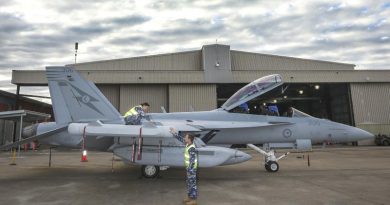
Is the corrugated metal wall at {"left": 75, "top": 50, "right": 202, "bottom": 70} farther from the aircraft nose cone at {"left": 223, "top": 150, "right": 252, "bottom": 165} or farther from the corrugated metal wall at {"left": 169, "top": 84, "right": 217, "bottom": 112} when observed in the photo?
the aircraft nose cone at {"left": 223, "top": 150, "right": 252, "bottom": 165}

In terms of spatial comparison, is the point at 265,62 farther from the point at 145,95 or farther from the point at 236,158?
the point at 236,158

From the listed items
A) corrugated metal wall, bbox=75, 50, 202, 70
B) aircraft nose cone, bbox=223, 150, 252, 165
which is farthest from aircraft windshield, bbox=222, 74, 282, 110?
corrugated metal wall, bbox=75, 50, 202, 70

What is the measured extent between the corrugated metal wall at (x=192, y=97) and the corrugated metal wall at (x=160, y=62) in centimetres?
352

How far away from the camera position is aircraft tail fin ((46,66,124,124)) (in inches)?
389

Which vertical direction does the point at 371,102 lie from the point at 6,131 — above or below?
above

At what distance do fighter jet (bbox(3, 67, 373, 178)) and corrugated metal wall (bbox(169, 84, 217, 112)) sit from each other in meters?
17.0

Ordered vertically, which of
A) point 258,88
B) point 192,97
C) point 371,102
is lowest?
point 258,88

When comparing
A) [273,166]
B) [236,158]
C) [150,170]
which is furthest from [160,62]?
[236,158]

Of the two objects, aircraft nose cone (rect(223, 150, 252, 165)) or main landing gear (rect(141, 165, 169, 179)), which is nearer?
aircraft nose cone (rect(223, 150, 252, 165))

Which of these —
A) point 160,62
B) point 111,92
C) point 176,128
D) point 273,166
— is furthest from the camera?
point 160,62

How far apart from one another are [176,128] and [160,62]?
74.2ft

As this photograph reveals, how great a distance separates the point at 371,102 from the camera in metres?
29.9

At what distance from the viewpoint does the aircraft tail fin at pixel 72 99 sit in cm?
989

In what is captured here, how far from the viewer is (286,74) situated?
28.5m
